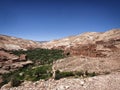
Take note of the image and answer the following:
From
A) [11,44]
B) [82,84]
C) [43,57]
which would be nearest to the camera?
[82,84]

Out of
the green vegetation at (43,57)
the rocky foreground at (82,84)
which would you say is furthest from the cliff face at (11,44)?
the rocky foreground at (82,84)

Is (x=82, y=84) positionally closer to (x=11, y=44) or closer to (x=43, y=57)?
(x=43, y=57)

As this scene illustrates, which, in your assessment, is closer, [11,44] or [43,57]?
[43,57]

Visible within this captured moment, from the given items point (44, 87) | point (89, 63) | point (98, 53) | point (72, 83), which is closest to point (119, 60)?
point (89, 63)

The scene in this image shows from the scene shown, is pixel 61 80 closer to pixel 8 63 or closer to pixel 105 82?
pixel 105 82

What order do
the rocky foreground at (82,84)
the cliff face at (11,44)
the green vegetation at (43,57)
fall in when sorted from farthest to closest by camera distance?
the cliff face at (11,44) < the green vegetation at (43,57) < the rocky foreground at (82,84)

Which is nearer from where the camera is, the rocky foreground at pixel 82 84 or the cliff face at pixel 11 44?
the rocky foreground at pixel 82 84

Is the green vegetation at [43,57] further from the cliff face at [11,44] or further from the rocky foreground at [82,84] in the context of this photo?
the cliff face at [11,44]

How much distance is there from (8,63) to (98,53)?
15.0m

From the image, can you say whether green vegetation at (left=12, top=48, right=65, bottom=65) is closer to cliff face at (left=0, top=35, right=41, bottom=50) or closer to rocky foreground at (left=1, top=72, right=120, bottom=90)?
rocky foreground at (left=1, top=72, right=120, bottom=90)

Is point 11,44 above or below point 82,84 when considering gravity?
above

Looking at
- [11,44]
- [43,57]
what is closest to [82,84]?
[43,57]

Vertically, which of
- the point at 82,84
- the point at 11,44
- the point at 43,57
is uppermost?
the point at 11,44

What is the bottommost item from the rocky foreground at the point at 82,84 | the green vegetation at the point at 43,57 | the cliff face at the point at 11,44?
the rocky foreground at the point at 82,84
